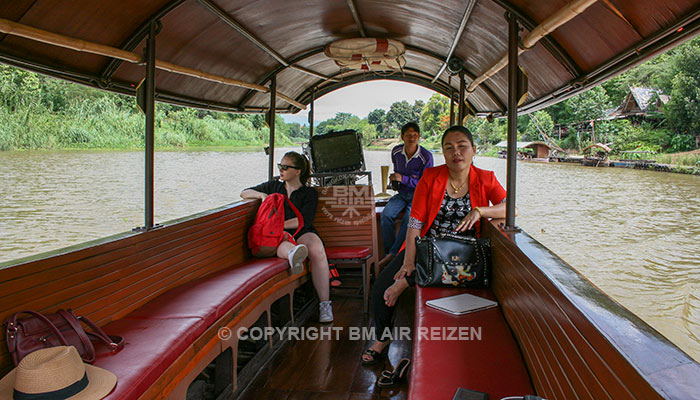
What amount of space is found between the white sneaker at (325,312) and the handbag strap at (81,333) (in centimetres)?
206

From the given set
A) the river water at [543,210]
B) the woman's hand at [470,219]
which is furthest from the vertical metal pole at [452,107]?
the river water at [543,210]

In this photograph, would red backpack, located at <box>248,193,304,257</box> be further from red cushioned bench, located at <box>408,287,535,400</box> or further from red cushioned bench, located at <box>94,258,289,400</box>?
red cushioned bench, located at <box>408,287,535,400</box>

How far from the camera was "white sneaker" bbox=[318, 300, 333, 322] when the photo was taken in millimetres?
3593

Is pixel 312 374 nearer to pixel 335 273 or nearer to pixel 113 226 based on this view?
pixel 335 273

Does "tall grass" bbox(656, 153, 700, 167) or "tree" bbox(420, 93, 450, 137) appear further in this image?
"tree" bbox(420, 93, 450, 137)

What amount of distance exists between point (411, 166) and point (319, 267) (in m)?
1.51

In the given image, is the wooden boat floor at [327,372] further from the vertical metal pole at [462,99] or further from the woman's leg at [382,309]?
the vertical metal pole at [462,99]

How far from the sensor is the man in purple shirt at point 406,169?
4488 millimetres

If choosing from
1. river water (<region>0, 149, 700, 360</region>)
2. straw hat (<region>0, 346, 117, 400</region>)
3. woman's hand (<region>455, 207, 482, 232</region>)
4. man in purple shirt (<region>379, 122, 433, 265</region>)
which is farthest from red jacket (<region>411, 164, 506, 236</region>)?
river water (<region>0, 149, 700, 360</region>)

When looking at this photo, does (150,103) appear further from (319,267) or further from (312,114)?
(312,114)

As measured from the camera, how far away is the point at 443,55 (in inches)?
180

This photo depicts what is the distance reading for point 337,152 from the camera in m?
5.75

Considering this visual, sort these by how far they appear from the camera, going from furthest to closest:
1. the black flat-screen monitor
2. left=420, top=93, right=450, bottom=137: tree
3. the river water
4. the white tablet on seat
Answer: left=420, top=93, right=450, bottom=137: tree, the river water, the black flat-screen monitor, the white tablet on seat

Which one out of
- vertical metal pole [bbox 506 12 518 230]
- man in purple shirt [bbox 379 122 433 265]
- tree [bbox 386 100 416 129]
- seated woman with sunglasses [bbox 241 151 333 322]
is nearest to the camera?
vertical metal pole [bbox 506 12 518 230]
